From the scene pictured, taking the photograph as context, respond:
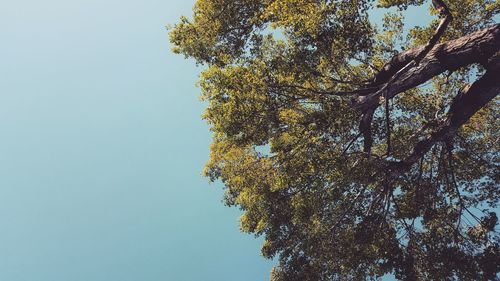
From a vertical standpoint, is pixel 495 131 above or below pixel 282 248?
above

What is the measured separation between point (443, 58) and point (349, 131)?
12.5 feet

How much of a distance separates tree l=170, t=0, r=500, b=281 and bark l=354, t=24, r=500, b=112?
0.04 m

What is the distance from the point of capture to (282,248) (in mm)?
14562

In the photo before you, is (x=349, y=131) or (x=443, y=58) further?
(x=349, y=131)

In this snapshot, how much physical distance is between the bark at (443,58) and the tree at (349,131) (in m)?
0.04

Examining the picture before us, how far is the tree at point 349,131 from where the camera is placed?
431 inches

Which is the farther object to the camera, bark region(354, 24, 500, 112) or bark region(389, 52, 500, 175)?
bark region(389, 52, 500, 175)

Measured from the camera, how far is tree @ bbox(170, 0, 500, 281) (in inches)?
431

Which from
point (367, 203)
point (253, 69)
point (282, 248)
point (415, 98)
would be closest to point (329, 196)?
point (367, 203)

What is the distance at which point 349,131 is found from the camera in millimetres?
13336

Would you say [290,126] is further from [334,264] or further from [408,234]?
[408,234]

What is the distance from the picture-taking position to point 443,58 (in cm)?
1050

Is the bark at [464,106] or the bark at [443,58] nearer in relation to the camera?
the bark at [443,58]

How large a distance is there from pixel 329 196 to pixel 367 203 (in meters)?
2.40
